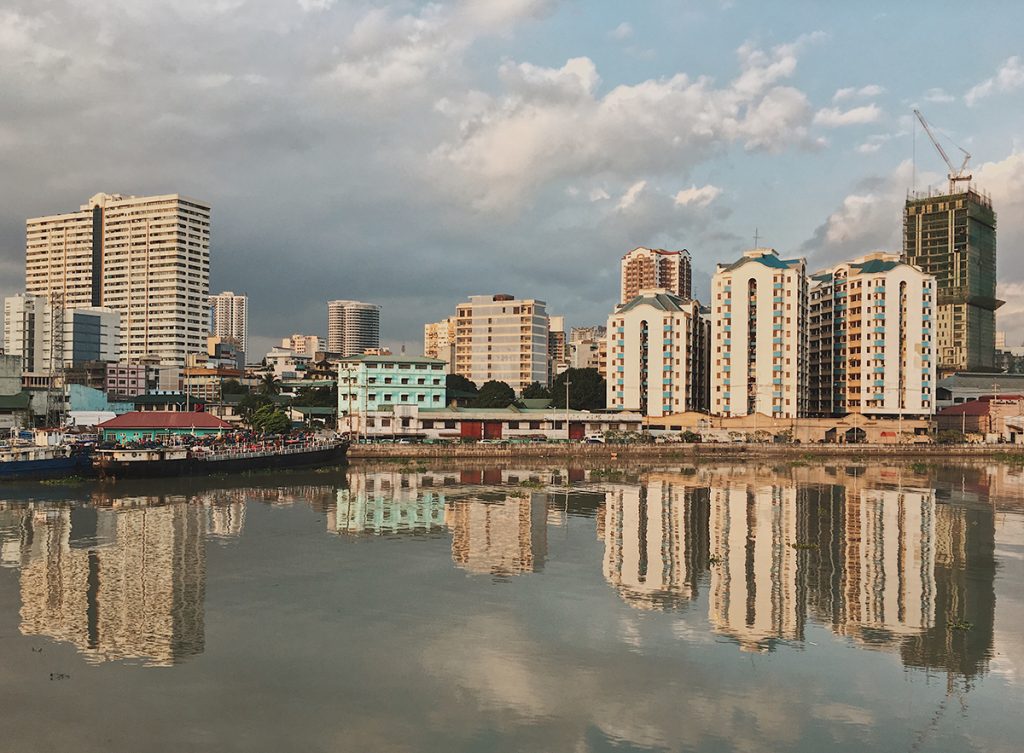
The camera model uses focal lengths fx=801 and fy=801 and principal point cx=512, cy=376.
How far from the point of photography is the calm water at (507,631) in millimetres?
18375

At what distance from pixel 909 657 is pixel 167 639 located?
858 inches

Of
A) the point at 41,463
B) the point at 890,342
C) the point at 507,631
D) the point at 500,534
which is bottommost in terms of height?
the point at 507,631

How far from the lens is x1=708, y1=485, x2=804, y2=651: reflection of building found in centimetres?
2580

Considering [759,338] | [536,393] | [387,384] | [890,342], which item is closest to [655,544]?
[387,384]

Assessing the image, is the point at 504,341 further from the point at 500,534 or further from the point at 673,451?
the point at 500,534

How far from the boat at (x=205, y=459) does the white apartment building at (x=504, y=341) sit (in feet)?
296

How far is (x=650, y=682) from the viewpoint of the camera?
2102cm

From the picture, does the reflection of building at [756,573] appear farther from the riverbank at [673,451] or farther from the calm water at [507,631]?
the riverbank at [673,451]

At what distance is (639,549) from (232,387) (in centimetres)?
13915

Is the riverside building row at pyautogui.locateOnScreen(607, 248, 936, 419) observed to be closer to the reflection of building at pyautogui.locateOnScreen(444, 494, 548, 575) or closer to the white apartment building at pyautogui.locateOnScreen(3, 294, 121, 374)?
the reflection of building at pyautogui.locateOnScreen(444, 494, 548, 575)

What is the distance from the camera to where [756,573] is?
33.0m

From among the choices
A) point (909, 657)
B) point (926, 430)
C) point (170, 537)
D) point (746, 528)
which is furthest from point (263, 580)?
point (926, 430)

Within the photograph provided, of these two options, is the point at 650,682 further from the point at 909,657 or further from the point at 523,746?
the point at 909,657

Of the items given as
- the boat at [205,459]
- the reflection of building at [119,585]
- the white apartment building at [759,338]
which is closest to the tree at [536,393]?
the white apartment building at [759,338]
